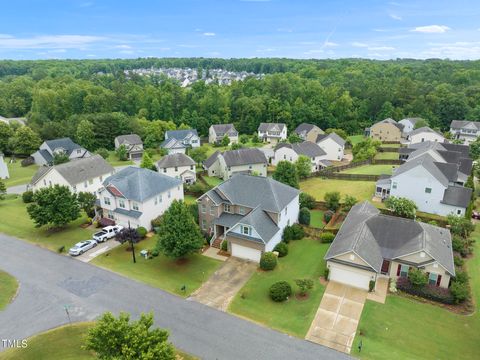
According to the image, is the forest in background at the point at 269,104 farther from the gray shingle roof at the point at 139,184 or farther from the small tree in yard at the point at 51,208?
the small tree in yard at the point at 51,208

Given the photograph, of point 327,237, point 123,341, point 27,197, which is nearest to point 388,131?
point 327,237

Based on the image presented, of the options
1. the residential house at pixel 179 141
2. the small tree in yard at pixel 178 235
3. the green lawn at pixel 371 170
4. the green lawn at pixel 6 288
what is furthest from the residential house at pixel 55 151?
the green lawn at pixel 371 170

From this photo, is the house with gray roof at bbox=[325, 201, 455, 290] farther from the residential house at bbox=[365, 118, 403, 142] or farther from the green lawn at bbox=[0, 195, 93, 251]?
the residential house at bbox=[365, 118, 403, 142]

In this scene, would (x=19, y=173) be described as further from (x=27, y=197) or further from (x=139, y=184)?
(x=139, y=184)

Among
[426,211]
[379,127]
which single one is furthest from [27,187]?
[379,127]

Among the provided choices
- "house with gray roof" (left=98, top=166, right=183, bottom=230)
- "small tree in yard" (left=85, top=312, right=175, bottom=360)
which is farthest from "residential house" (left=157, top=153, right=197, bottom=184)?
"small tree in yard" (left=85, top=312, right=175, bottom=360)

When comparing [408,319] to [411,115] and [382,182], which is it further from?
[411,115]
